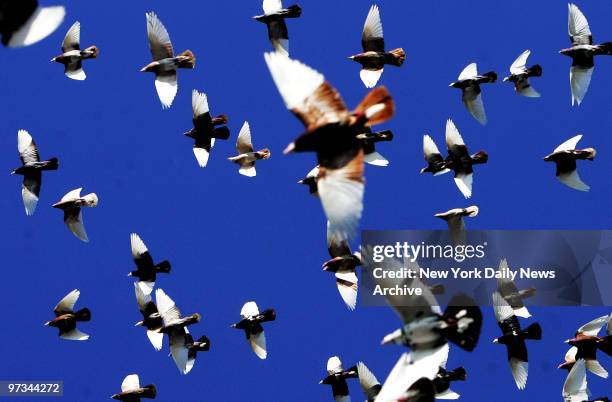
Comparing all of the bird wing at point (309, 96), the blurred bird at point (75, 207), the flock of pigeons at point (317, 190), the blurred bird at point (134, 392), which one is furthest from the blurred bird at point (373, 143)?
the bird wing at point (309, 96)

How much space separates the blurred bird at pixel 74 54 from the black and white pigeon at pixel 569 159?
14.1ft

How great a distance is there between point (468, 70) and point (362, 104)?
4.33 m

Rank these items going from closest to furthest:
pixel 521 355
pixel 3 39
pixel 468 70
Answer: pixel 3 39 → pixel 521 355 → pixel 468 70

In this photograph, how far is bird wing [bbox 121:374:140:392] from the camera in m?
10.1

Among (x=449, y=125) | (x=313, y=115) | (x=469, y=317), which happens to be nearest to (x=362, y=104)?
(x=313, y=115)

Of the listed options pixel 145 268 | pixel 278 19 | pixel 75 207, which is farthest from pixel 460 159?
pixel 75 207

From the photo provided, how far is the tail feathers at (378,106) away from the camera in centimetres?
584

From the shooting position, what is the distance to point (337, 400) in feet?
32.4

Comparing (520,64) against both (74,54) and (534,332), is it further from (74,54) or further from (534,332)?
(74,54)

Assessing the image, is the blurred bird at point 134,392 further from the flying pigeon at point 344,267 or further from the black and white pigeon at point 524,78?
the black and white pigeon at point 524,78

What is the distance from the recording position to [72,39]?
10.3m

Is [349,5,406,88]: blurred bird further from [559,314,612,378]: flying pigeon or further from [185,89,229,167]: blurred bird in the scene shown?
[559,314,612,378]: flying pigeon

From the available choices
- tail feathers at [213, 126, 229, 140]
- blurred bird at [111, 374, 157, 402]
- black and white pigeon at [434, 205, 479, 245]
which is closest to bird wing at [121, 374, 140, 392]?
blurred bird at [111, 374, 157, 402]

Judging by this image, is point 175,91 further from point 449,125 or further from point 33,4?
point 33,4
